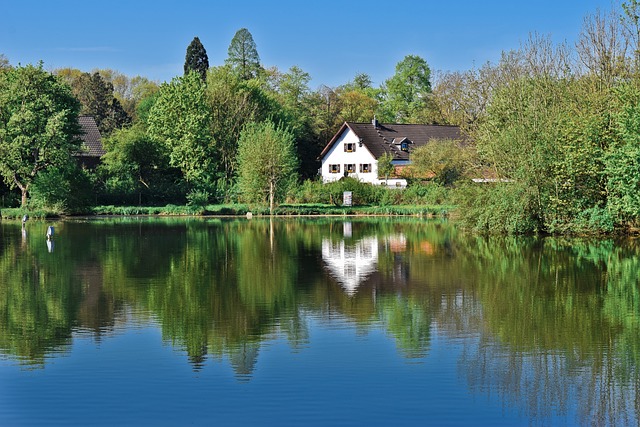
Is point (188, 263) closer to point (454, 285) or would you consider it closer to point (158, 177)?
point (454, 285)

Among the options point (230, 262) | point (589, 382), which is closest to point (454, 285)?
point (230, 262)

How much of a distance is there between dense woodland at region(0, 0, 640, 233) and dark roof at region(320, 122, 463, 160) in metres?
2.85

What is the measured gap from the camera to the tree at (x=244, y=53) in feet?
340

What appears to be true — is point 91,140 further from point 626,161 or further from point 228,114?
point 626,161

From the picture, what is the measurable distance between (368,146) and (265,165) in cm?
2317

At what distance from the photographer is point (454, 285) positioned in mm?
22750

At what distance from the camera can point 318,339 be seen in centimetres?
1555

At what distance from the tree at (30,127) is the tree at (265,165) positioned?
38.2ft

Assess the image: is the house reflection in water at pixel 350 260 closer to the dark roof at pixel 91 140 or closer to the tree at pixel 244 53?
the dark roof at pixel 91 140

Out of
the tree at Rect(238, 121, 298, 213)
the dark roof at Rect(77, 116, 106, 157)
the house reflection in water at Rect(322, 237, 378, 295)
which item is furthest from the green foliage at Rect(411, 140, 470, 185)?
the house reflection in water at Rect(322, 237, 378, 295)

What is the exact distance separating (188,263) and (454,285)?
30.4 ft

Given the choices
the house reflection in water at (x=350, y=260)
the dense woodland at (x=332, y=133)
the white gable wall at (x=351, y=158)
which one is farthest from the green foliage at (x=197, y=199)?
the house reflection in water at (x=350, y=260)

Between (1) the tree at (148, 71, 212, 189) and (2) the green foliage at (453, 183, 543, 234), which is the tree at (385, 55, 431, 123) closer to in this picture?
(1) the tree at (148, 71, 212, 189)

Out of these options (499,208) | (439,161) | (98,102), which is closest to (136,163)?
(439,161)
